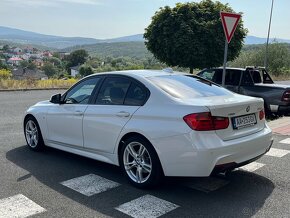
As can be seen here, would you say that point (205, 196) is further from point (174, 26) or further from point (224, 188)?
point (174, 26)

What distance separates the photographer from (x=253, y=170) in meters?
5.96

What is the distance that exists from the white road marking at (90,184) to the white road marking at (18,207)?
0.67 metres

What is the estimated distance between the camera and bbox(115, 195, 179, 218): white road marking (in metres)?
4.27

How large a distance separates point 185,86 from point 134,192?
1.65 m

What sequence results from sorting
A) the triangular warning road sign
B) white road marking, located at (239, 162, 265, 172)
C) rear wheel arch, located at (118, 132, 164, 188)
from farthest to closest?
1. the triangular warning road sign
2. white road marking, located at (239, 162, 265, 172)
3. rear wheel arch, located at (118, 132, 164, 188)

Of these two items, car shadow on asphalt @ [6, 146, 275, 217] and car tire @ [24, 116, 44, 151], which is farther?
car tire @ [24, 116, 44, 151]

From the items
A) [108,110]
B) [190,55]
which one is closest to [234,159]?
[108,110]

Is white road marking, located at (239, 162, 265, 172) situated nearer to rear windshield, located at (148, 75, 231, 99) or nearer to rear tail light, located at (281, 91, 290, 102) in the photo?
rear windshield, located at (148, 75, 231, 99)

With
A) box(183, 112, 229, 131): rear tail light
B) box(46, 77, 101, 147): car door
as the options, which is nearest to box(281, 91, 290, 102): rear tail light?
box(46, 77, 101, 147): car door

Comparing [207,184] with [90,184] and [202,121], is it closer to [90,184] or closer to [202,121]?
[202,121]

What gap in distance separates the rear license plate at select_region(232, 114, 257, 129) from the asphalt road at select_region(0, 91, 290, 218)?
0.85m

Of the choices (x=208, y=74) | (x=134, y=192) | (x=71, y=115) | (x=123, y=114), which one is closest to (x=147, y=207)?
(x=134, y=192)

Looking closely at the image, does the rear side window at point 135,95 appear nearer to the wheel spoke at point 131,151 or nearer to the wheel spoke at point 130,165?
the wheel spoke at point 131,151

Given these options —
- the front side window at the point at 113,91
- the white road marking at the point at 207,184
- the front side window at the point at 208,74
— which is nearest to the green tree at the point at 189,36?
the front side window at the point at 208,74
